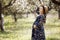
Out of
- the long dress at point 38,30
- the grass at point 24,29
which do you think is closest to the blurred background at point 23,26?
the grass at point 24,29

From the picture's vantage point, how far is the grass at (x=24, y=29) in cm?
1285

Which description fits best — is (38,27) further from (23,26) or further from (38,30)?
(23,26)

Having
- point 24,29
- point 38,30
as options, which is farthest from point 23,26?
point 38,30

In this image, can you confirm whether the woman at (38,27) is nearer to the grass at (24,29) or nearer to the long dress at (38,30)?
the long dress at (38,30)

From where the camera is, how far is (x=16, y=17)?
21562 mm

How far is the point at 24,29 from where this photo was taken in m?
16.0

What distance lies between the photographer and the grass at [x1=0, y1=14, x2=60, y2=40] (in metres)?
12.8

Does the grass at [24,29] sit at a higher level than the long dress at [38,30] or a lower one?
lower

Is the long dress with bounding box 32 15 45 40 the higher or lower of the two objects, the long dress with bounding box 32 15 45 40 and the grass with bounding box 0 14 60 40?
the higher

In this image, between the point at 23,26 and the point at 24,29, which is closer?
the point at 24,29

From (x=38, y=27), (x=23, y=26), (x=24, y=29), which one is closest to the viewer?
(x=38, y=27)

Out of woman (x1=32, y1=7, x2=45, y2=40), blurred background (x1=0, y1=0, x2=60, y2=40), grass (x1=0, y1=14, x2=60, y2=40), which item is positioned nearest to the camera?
woman (x1=32, y1=7, x2=45, y2=40)

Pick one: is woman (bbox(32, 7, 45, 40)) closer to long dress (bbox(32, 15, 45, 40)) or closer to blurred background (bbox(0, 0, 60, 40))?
long dress (bbox(32, 15, 45, 40))

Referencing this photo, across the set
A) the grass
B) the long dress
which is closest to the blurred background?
the grass
